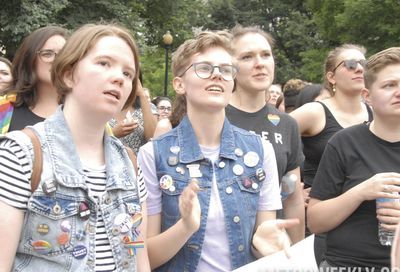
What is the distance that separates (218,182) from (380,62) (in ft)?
3.87

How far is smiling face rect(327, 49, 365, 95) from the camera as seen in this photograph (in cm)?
452

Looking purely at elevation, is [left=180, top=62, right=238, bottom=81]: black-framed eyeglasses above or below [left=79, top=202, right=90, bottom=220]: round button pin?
above

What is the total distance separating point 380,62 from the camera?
3.17 metres

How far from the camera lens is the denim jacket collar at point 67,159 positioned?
226cm

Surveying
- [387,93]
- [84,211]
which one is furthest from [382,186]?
[84,211]

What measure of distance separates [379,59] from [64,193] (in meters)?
1.96

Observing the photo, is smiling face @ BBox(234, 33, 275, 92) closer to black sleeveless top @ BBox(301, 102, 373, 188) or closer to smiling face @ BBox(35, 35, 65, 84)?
black sleeveless top @ BBox(301, 102, 373, 188)

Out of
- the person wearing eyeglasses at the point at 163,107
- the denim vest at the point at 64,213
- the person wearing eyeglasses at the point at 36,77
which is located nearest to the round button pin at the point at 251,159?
the denim vest at the point at 64,213

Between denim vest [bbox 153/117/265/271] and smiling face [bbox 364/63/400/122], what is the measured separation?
73 centimetres

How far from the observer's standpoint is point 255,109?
3.98 metres

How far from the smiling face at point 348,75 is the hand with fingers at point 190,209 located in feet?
7.97

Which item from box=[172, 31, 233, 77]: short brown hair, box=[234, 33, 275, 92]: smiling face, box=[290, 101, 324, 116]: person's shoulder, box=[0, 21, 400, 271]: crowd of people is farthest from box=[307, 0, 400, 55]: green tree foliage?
box=[172, 31, 233, 77]: short brown hair

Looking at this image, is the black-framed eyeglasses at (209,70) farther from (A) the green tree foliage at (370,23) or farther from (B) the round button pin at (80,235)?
(A) the green tree foliage at (370,23)

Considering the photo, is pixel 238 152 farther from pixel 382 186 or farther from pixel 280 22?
pixel 280 22
